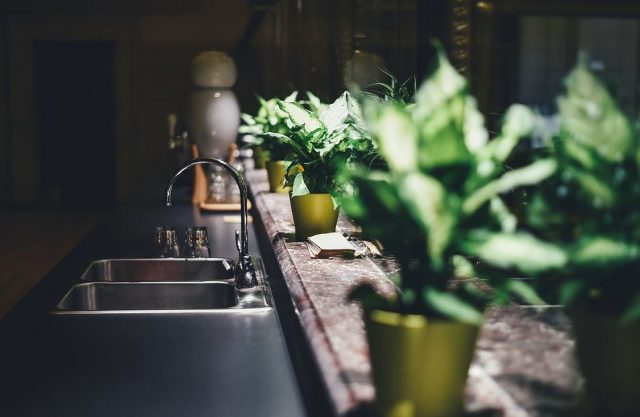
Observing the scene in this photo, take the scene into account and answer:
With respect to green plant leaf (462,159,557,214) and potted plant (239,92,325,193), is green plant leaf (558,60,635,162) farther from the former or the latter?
potted plant (239,92,325,193)

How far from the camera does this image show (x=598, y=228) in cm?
79

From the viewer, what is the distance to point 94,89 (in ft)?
34.3

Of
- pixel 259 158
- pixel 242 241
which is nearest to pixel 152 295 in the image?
pixel 242 241

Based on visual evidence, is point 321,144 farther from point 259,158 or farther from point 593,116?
point 259,158

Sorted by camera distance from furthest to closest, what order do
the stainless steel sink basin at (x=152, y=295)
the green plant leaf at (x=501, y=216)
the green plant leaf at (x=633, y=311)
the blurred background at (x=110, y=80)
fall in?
the blurred background at (x=110, y=80), the stainless steel sink basin at (x=152, y=295), the green plant leaf at (x=501, y=216), the green plant leaf at (x=633, y=311)

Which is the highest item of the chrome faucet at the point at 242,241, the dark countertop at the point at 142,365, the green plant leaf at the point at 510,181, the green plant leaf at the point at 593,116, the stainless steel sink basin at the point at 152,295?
the green plant leaf at the point at 593,116

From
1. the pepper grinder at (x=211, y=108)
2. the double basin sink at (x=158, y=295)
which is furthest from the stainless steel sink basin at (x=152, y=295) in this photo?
the pepper grinder at (x=211, y=108)

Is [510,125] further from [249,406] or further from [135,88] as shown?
[135,88]

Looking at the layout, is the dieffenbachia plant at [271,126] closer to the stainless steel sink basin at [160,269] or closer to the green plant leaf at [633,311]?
the stainless steel sink basin at [160,269]

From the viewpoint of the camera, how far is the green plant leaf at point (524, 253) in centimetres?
74

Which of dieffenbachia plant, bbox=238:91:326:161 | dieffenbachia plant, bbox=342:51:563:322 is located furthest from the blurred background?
dieffenbachia plant, bbox=342:51:563:322

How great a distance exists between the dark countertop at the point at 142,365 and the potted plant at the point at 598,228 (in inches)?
23.7

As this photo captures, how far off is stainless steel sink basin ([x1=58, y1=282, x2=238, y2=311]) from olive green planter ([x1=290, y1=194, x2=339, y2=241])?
360 millimetres

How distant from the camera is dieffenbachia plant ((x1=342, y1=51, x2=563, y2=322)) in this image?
0.79 m
